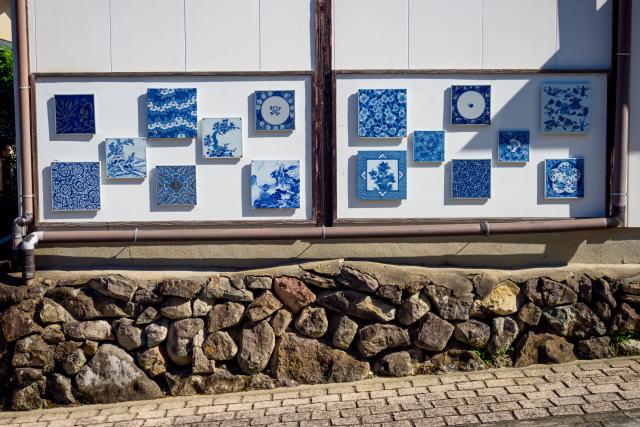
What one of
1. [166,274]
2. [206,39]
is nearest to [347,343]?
[166,274]

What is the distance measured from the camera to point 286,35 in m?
6.01

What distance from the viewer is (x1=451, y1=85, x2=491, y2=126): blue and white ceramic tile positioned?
6.05m

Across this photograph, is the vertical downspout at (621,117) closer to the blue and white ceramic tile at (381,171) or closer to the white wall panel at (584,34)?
the white wall panel at (584,34)

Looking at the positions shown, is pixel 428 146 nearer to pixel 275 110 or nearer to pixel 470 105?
pixel 470 105

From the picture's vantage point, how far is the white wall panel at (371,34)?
5.99 metres

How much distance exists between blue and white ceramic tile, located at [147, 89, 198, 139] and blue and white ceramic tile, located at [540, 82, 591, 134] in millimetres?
3253

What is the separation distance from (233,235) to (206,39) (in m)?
1.83

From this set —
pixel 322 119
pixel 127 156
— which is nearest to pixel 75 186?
pixel 127 156

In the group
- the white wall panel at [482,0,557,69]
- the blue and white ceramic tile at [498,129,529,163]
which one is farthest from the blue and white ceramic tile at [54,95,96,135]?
the blue and white ceramic tile at [498,129,529,163]

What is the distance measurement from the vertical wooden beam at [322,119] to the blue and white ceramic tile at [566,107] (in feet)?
6.58

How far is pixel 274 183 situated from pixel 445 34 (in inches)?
82.7

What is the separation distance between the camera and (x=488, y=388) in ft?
18.4

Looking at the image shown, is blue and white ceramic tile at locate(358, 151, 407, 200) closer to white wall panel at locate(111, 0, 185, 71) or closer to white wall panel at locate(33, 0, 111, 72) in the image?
white wall panel at locate(111, 0, 185, 71)

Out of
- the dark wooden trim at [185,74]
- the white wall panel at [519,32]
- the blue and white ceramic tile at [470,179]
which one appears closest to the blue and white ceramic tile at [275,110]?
the dark wooden trim at [185,74]
